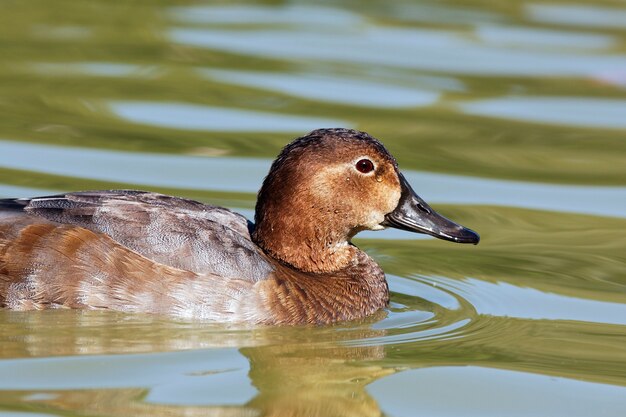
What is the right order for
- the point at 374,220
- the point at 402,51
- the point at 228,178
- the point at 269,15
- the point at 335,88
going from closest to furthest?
the point at 374,220, the point at 228,178, the point at 335,88, the point at 402,51, the point at 269,15

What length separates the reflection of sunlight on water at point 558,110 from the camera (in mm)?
12227

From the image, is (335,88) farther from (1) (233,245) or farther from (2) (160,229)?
(2) (160,229)

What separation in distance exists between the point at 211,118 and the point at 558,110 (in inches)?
130

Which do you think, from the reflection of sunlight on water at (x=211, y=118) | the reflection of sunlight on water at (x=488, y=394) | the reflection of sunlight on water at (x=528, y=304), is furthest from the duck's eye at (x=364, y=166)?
the reflection of sunlight on water at (x=211, y=118)

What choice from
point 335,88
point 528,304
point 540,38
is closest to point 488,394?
point 528,304

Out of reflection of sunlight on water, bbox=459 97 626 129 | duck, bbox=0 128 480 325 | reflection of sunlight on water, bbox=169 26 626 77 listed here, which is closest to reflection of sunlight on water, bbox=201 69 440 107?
reflection of sunlight on water, bbox=459 97 626 129

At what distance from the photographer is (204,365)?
6.50m

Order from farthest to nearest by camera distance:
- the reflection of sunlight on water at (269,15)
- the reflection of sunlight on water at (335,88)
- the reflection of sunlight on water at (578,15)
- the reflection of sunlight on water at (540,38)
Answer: the reflection of sunlight on water at (578,15), the reflection of sunlight on water at (269,15), the reflection of sunlight on water at (540,38), the reflection of sunlight on water at (335,88)

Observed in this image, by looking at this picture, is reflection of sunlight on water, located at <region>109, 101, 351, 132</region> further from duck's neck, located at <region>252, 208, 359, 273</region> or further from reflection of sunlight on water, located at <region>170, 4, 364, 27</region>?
duck's neck, located at <region>252, 208, 359, 273</region>

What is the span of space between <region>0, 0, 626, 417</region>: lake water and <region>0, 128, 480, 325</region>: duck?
5.6 inches

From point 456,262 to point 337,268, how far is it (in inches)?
49.3

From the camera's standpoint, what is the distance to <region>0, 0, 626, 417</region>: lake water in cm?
637

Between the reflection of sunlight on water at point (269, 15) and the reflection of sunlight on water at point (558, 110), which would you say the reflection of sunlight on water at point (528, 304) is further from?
the reflection of sunlight on water at point (269, 15)

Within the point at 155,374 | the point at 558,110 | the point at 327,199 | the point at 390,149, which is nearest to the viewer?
the point at 155,374
